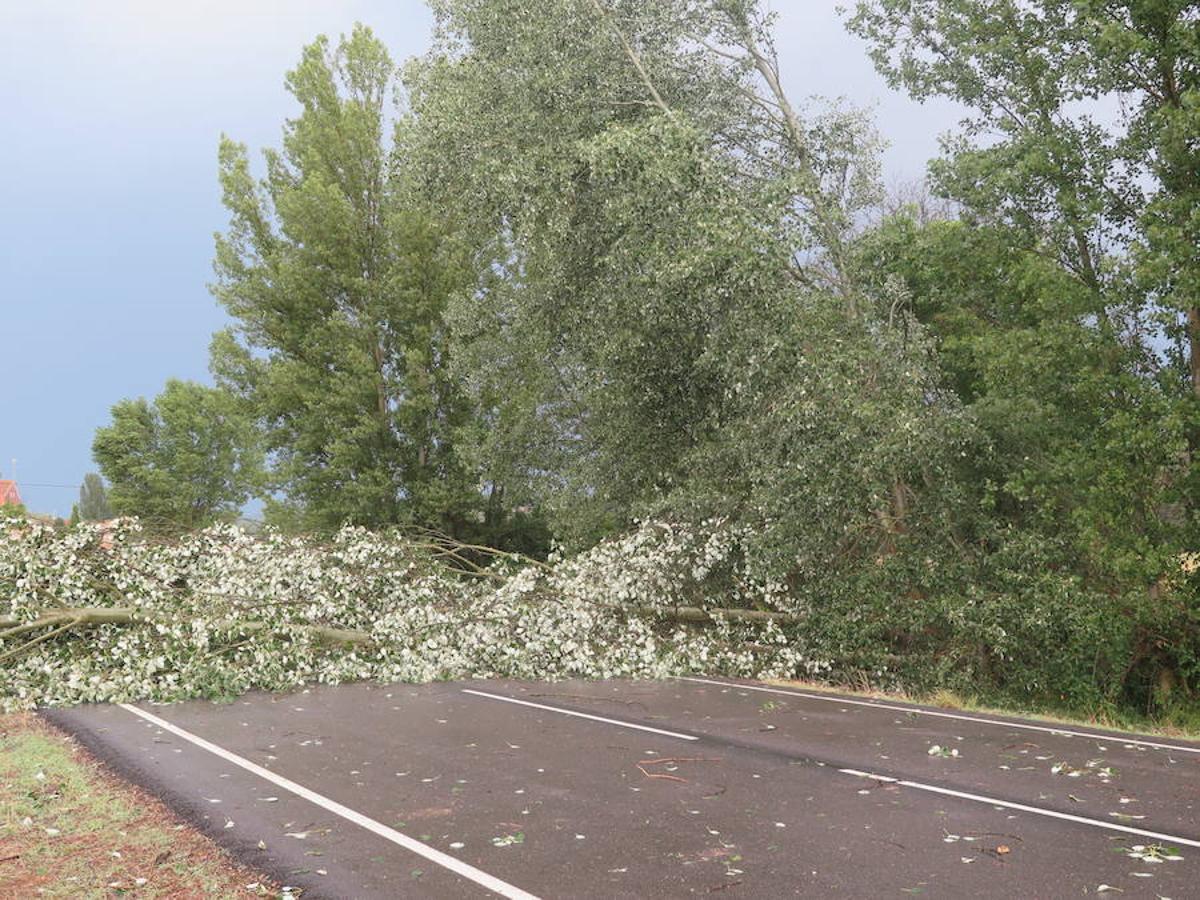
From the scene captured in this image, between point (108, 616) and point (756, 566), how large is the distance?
31.9 ft

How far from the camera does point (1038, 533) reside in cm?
1465

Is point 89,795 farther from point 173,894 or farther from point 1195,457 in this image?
point 1195,457

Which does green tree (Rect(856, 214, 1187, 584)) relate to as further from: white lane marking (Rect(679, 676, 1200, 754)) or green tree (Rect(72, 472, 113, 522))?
green tree (Rect(72, 472, 113, 522))

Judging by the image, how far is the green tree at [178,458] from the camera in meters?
42.6

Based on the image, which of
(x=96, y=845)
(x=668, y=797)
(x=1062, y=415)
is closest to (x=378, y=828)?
(x=96, y=845)

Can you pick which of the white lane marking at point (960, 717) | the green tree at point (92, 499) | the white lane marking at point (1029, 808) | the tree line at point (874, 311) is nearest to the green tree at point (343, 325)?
the tree line at point (874, 311)

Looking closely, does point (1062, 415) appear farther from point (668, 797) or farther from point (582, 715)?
point (668, 797)

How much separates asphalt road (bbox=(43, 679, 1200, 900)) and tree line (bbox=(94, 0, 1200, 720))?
3702 mm

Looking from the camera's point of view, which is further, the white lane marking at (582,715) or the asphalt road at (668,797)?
the white lane marking at (582,715)

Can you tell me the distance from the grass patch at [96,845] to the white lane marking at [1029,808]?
16.2ft

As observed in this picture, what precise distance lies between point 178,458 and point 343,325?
17.4 metres

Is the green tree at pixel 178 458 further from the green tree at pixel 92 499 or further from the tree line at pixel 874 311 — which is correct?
the green tree at pixel 92 499

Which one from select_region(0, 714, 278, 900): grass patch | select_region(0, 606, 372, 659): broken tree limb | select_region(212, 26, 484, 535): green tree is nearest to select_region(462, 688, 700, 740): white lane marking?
select_region(0, 606, 372, 659): broken tree limb

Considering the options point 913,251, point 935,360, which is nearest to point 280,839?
point 935,360
